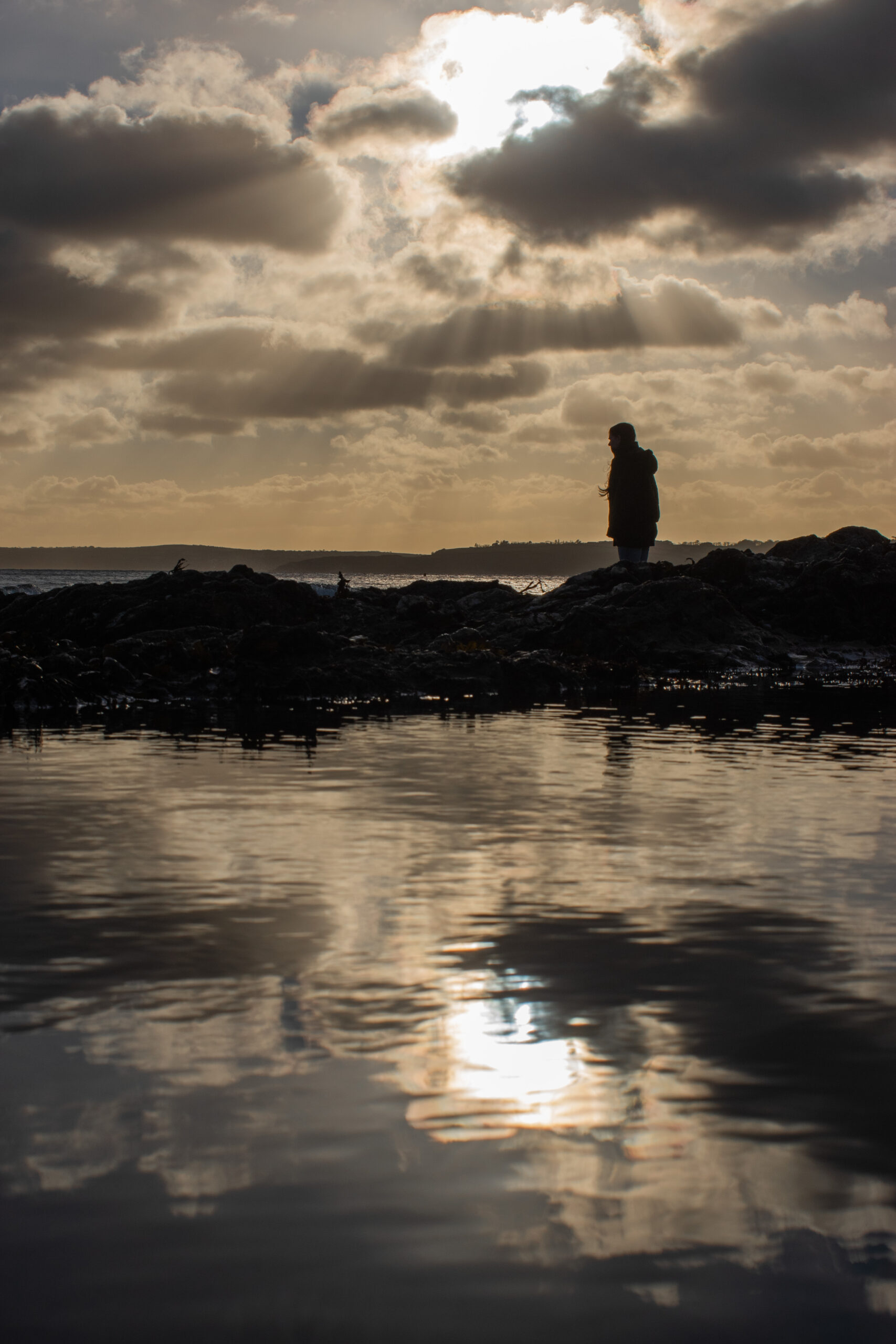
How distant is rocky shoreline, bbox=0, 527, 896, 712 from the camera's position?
904 inches

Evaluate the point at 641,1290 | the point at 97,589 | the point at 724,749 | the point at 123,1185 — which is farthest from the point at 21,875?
the point at 97,589

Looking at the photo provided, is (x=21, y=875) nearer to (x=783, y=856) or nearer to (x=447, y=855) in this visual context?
(x=447, y=855)

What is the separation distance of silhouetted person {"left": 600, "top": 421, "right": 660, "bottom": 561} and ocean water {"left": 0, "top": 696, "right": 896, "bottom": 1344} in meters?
41.2

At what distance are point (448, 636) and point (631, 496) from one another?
23169 mm

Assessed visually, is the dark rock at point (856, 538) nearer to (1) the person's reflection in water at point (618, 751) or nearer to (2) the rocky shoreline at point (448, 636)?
(2) the rocky shoreline at point (448, 636)

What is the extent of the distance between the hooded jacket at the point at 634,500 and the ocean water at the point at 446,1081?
41165 millimetres

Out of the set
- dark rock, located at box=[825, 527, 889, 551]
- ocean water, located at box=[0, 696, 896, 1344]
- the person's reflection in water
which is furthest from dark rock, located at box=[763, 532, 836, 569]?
ocean water, located at box=[0, 696, 896, 1344]

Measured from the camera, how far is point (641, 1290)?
337 cm

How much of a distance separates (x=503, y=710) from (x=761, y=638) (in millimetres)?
16016

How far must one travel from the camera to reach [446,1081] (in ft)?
15.3

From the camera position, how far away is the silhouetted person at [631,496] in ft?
165

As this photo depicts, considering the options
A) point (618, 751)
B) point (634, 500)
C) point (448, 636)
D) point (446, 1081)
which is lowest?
point (446, 1081)

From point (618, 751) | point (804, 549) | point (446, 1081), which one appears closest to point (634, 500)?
point (804, 549)

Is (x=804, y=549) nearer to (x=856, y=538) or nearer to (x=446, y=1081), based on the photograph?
(x=856, y=538)
